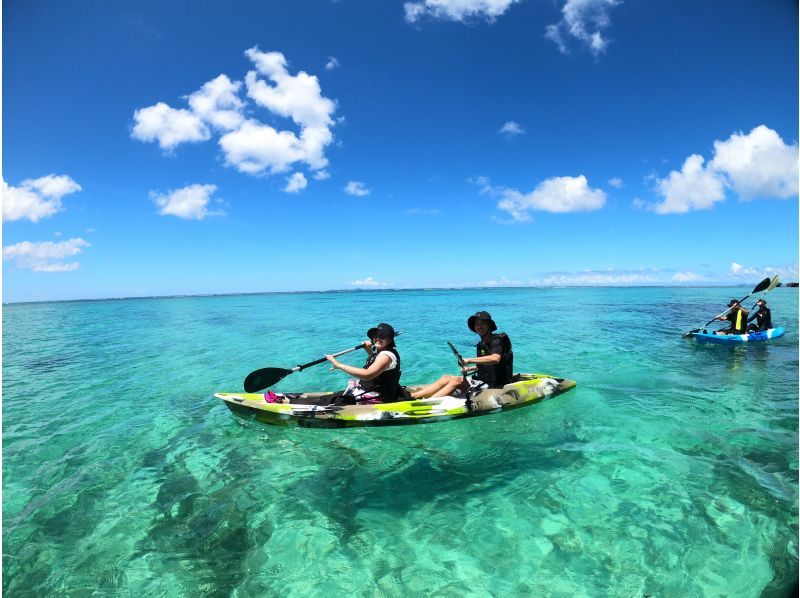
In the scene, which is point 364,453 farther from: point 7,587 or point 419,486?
point 7,587

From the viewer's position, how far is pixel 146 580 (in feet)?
17.4

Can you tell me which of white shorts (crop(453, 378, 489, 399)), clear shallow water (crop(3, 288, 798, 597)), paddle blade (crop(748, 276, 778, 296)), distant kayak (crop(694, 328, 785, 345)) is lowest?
clear shallow water (crop(3, 288, 798, 597))

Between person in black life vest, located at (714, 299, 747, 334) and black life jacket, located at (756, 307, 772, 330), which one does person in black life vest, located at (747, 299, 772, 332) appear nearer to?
black life jacket, located at (756, 307, 772, 330)

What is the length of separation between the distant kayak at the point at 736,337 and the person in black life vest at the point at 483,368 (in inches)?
577

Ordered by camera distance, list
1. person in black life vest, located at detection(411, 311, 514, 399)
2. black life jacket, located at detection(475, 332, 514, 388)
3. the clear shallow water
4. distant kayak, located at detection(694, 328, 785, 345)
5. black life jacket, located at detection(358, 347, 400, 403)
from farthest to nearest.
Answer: distant kayak, located at detection(694, 328, 785, 345)
black life jacket, located at detection(475, 332, 514, 388)
person in black life vest, located at detection(411, 311, 514, 399)
black life jacket, located at detection(358, 347, 400, 403)
the clear shallow water

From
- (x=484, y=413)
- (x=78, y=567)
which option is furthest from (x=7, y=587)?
(x=484, y=413)

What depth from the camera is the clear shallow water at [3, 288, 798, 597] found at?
5332mm

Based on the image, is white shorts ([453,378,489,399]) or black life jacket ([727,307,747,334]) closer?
white shorts ([453,378,489,399])

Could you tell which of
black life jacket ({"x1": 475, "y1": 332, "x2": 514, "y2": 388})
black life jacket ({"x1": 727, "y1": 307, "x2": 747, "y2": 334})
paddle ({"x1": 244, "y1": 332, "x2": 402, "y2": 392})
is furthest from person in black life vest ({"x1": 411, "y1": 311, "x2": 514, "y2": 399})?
black life jacket ({"x1": 727, "y1": 307, "x2": 747, "y2": 334})

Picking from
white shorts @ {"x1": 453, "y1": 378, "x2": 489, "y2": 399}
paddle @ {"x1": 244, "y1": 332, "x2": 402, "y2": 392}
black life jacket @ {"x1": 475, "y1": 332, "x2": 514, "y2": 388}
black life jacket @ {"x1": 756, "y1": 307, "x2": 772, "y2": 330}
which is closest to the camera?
white shorts @ {"x1": 453, "y1": 378, "x2": 489, "y2": 399}

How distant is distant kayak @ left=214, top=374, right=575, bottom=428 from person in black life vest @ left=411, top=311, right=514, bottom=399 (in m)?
0.24

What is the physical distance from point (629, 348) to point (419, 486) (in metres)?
16.6

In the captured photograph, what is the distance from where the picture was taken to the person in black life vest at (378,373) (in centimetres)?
876

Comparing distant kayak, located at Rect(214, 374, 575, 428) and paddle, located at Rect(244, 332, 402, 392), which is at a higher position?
paddle, located at Rect(244, 332, 402, 392)
